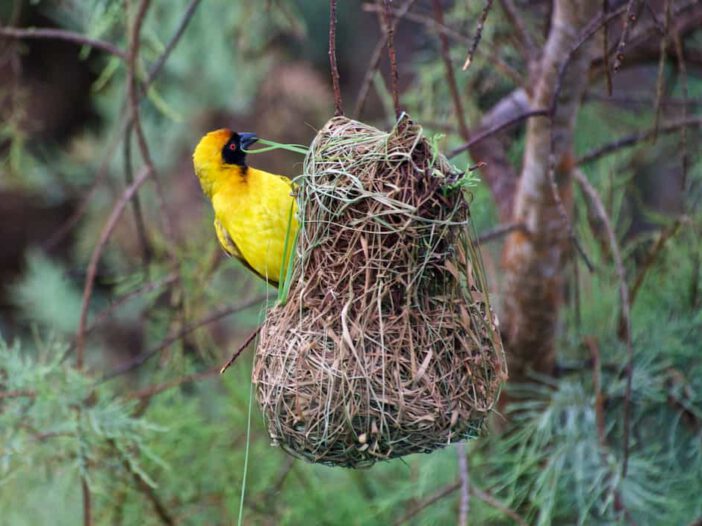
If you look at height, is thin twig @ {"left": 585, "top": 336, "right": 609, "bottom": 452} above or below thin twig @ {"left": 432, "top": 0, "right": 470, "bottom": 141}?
below

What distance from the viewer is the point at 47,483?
4.03 meters

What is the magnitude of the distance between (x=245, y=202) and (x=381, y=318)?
113 cm

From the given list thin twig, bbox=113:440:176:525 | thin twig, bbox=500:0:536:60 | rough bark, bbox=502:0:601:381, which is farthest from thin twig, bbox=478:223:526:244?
thin twig, bbox=113:440:176:525

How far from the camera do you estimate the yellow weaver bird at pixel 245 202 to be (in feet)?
10.1

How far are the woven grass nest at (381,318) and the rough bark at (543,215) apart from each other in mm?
1480

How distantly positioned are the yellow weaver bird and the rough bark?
3.55 ft

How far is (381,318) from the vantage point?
2178mm

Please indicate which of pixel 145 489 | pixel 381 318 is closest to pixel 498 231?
pixel 381 318

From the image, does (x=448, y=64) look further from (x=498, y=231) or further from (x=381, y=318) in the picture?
(x=381, y=318)

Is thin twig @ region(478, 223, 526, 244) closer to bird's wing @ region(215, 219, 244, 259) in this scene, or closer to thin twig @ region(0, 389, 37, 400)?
bird's wing @ region(215, 219, 244, 259)

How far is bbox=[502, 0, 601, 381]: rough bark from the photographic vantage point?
3.52 meters

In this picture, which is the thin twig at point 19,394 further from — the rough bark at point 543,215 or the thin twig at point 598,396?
the thin twig at point 598,396

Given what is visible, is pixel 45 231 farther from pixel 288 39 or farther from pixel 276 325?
pixel 276 325

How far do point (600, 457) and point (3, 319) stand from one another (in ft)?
25.5
